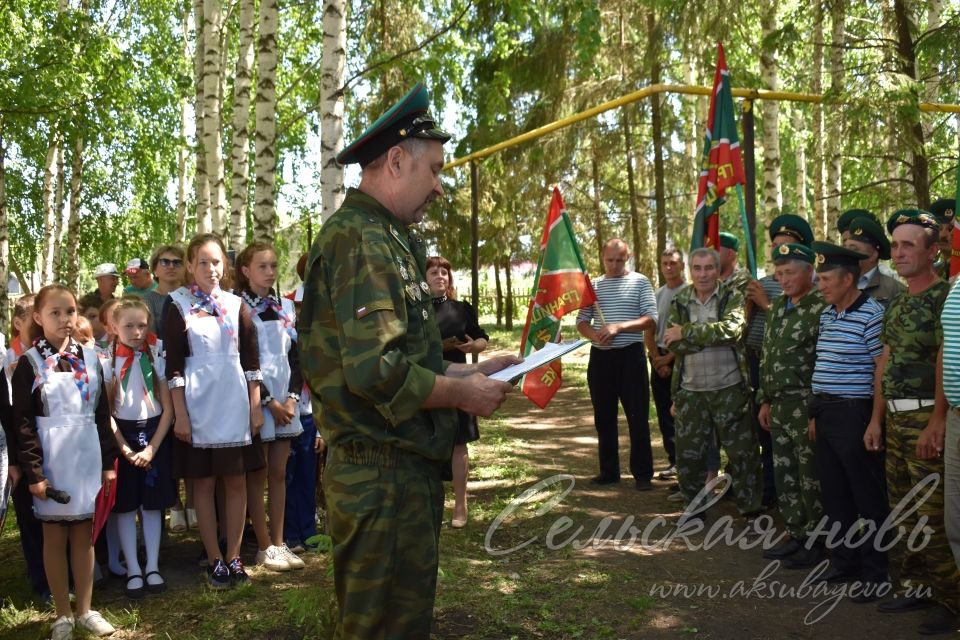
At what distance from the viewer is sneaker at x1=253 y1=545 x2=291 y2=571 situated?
5.82m

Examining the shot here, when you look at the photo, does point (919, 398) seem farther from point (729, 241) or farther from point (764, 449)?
point (729, 241)

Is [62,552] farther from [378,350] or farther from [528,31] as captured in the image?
[528,31]

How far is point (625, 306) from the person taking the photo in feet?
26.6

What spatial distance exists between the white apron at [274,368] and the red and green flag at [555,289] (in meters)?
2.55

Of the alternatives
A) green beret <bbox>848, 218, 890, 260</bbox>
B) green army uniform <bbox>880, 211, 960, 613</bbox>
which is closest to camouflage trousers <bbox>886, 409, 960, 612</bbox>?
green army uniform <bbox>880, 211, 960, 613</bbox>

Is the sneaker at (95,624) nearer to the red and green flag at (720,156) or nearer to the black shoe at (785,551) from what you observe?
the black shoe at (785,551)

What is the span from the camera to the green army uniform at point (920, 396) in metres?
4.73

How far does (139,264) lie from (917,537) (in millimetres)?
6621

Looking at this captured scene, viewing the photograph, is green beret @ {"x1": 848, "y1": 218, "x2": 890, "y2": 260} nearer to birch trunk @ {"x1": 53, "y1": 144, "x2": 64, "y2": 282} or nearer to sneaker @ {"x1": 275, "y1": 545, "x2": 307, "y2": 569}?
sneaker @ {"x1": 275, "y1": 545, "x2": 307, "y2": 569}

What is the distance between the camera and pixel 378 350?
8.45 feet

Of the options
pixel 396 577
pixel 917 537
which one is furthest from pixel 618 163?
pixel 396 577

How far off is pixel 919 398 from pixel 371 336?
3530mm

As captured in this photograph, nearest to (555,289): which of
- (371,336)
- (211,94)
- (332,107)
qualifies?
(332,107)

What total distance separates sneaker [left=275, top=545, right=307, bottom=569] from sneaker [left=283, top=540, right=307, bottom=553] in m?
0.21
